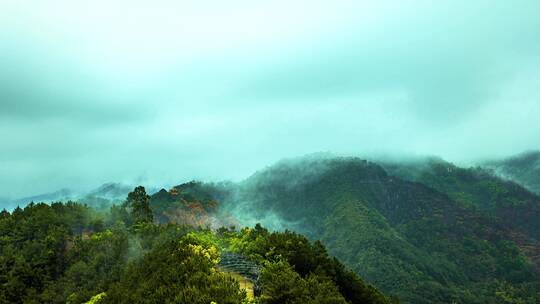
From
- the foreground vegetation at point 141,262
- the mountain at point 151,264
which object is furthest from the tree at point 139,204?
the mountain at point 151,264

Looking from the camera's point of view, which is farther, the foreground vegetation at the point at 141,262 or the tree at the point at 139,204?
the tree at the point at 139,204

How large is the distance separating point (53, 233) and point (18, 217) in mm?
22546

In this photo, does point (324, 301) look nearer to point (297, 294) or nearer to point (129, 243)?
Answer: point (297, 294)

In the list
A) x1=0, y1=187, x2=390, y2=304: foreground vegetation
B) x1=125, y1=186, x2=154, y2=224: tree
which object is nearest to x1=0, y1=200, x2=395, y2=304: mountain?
x1=0, y1=187, x2=390, y2=304: foreground vegetation

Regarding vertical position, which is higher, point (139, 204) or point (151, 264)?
point (139, 204)

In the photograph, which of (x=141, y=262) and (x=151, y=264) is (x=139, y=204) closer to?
(x=141, y=262)

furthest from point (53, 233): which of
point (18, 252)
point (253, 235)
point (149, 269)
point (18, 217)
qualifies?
point (149, 269)

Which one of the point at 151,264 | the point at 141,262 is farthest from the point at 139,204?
the point at 151,264

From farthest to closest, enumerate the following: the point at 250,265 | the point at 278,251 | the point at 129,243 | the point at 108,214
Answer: the point at 108,214
the point at 129,243
the point at 278,251
the point at 250,265

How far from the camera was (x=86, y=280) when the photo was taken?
336 feet

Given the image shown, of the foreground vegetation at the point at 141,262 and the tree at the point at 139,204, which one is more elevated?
the tree at the point at 139,204

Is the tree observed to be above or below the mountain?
above

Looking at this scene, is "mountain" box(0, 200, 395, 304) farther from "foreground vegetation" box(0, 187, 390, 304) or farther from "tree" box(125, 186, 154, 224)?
"tree" box(125, 186, 154, 224)

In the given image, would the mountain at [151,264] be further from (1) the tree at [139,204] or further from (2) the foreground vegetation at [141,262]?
(1) the tree at [139,204]
